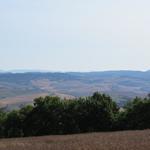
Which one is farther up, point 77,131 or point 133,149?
point 133,149

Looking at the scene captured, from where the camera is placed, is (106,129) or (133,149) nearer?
(133,149)

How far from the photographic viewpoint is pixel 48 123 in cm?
6700

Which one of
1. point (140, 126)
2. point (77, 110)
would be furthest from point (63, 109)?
point (140, 126)

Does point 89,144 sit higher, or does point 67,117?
point 89,144

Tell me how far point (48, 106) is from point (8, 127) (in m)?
6.77

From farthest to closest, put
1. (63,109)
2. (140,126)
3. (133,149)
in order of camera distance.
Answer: (63,109) → (140,126) → (133,149)

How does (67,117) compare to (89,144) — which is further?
(67,117)

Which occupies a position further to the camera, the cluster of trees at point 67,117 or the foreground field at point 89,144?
the cluster of trees at point 67,117

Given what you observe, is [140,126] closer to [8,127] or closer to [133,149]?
[8,127]

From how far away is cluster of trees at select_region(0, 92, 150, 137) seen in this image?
217 feet

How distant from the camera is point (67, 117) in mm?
66938

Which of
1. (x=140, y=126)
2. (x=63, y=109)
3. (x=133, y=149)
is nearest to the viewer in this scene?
(x=133, y=149)

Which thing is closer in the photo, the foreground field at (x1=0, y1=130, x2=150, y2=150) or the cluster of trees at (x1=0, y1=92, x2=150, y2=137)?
the foreground field at (x1=0, y1=130, x2=150, y2=150)

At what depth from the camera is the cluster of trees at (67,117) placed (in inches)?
2606
